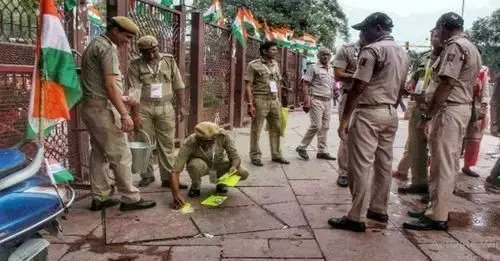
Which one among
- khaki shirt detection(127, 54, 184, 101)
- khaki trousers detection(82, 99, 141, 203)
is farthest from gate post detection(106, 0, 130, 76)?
khaki trousers detection(82, 99, 141, 203)

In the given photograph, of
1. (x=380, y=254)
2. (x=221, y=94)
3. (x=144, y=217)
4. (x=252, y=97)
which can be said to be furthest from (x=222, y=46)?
(x=380, y=254)

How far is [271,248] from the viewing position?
364 cm

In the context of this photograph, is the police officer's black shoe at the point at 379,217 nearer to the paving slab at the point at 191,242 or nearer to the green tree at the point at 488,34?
the paving slab at the point at 191,242

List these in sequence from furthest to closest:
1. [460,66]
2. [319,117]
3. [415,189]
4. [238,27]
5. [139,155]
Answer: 1. [238,27]
2. [319,117]
3. [415,189]
4. [139,155]
5. [460,66]

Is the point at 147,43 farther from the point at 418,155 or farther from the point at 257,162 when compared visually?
the point at 418,155

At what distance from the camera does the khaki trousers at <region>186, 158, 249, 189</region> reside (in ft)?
16.0

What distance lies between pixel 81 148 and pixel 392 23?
3.11 meters

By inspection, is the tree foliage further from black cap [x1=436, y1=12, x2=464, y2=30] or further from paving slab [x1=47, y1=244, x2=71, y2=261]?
paving slab [x1=47, y1=244, x2=71, y2=261]

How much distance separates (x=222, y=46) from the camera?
9.66 meters

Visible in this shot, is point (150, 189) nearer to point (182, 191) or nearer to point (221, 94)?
point (182, 191)

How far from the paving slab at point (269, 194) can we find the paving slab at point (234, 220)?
321mm

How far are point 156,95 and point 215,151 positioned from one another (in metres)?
0.88

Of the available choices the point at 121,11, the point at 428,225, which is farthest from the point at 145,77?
the point at 428,225

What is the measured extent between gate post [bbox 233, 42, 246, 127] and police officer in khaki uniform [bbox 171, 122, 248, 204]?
225 inches
